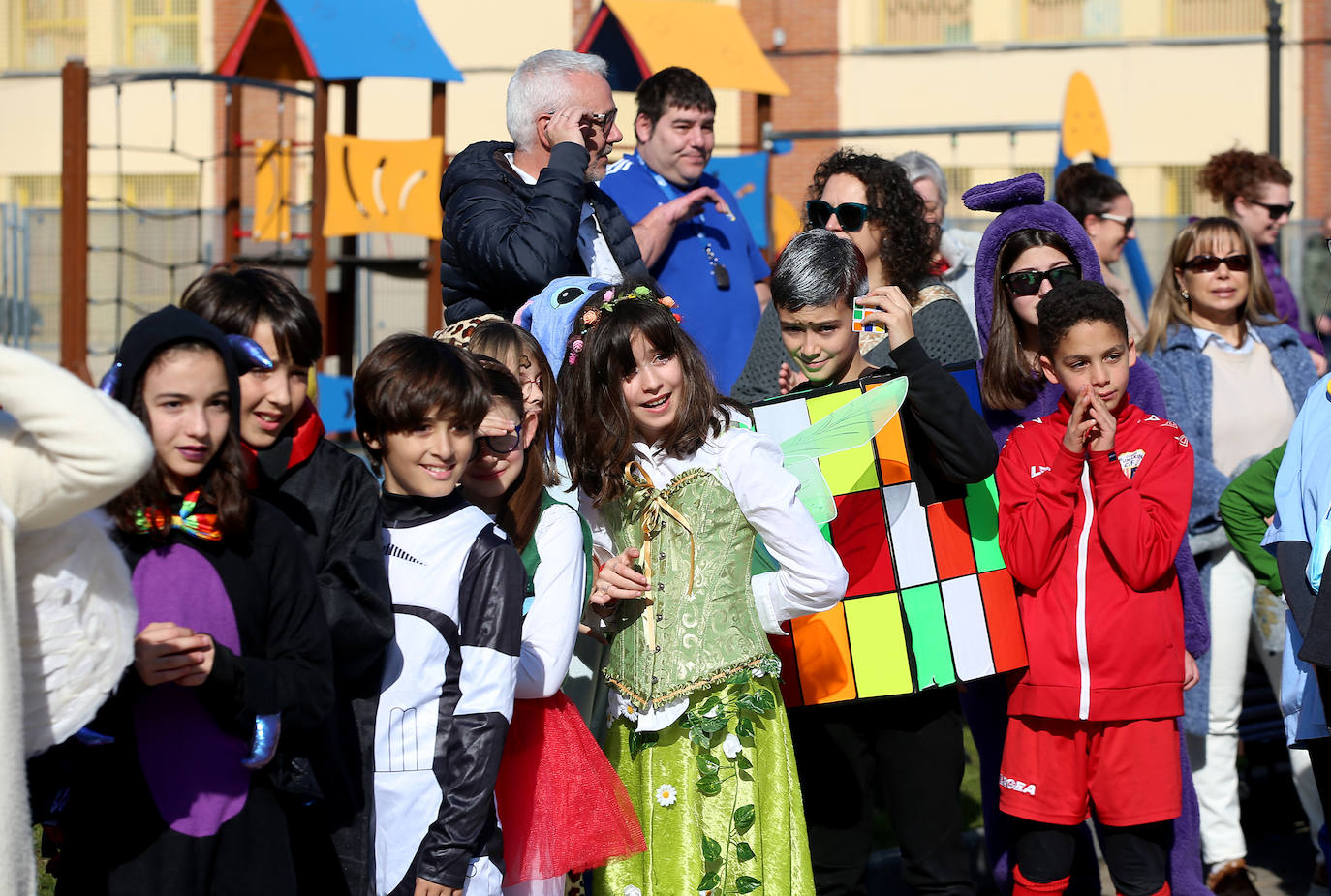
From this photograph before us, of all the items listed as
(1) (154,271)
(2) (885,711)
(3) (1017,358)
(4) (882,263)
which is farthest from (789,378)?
(1) (154,271)

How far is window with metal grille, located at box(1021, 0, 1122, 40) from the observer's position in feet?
68.9

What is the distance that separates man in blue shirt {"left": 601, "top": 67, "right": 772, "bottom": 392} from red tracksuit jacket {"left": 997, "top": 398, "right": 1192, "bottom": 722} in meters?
1.66

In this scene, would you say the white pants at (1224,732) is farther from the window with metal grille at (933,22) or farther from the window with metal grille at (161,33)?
the window with metal grille at (161,33)

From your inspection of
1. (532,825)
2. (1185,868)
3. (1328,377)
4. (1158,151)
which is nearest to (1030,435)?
(1328,377)

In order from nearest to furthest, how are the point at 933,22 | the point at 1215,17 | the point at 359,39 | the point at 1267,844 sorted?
1. the point at 1267,844
2. the point at 359,39
3. the point at 1215,17
4. the point at 933,22

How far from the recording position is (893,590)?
3.47 meters

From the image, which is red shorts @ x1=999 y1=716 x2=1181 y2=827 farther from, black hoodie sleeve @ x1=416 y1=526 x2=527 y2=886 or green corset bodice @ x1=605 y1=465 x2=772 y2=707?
black hoodie sleeve @ x1=416 y1=526 x2=527 y2=886

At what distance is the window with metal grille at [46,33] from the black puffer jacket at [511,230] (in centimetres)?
2151

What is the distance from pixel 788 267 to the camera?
3568 millimetres

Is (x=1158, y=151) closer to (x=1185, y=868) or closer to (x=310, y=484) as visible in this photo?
(x=1185, y=868)

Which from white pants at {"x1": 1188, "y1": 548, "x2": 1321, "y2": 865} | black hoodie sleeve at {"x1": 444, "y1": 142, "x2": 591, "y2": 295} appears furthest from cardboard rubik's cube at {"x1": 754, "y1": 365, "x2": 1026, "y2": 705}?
white pants at {"x1": 1188, "y1": 548, "x2": 1321, "y2": 865}

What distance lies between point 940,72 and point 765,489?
62.9 ft

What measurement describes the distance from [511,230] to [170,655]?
5.48 ft

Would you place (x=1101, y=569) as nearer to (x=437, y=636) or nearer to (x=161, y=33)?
(x=437, y=636)
